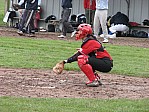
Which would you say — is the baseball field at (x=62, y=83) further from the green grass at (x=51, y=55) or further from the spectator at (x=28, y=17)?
the spectator at (x=28, y=17)

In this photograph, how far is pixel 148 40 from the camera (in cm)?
2214

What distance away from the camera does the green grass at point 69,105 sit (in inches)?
325

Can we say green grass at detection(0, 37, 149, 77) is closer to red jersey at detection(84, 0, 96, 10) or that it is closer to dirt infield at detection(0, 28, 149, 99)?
dirt infield at detection(0, 28, 149, 99)

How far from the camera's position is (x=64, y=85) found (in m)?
10.8

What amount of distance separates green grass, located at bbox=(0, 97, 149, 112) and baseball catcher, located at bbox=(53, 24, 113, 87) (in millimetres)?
1463

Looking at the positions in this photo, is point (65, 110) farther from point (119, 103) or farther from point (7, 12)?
point (7, 12)

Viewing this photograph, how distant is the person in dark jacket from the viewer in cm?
1062

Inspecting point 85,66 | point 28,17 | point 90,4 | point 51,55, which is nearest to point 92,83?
point 85,66

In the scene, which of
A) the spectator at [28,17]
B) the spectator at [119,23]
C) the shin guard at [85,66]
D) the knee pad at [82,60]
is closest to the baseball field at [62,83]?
the shin guard at [85,66]

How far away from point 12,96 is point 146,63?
599 cm

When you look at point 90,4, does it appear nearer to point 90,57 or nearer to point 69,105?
point 90,57

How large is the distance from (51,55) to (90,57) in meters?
4.52

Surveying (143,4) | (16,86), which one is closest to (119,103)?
(16,86)

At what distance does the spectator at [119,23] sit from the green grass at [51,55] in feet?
15.3
